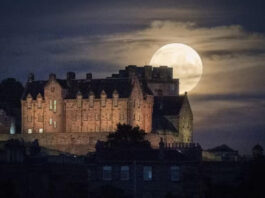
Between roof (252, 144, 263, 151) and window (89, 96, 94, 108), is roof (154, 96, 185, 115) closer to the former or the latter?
window (89, 96, 94, 108)

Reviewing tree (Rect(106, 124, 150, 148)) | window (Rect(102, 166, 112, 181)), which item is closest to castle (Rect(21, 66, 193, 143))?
tree (Rect(106, 124, 150, 148))

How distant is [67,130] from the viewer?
186000 millimetres

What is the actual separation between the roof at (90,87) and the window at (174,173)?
56213mm

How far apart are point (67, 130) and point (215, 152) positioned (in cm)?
1876

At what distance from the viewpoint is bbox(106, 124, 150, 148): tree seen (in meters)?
151

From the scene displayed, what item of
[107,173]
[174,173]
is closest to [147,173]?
[174,173]

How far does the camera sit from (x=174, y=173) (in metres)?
127

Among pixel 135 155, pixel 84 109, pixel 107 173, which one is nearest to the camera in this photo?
pixel 107 173

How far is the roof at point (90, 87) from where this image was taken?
184 meters

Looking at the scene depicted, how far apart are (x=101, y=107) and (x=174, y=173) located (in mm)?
58567

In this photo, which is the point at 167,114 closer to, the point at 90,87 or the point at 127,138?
the point at 90,87

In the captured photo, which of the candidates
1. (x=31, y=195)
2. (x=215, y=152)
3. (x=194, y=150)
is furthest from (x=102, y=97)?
(x=31, y=195)

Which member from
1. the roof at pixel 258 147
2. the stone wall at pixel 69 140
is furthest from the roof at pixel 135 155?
the stone wall at pixel 69 140

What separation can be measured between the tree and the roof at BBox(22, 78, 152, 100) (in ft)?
49.6
